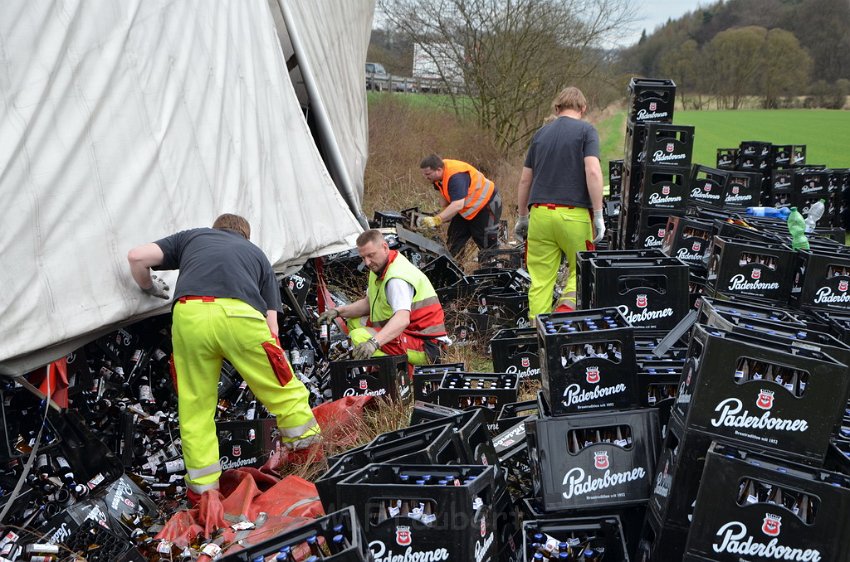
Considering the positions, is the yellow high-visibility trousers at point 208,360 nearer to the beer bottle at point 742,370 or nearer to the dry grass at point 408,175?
the dry grass at point 408,175

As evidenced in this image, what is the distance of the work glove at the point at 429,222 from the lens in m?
10.0

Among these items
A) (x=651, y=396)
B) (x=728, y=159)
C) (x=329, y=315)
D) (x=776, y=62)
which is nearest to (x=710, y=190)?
(x=728, y=159)

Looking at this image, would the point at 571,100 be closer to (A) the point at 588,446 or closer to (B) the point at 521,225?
(B) the point at 521,225

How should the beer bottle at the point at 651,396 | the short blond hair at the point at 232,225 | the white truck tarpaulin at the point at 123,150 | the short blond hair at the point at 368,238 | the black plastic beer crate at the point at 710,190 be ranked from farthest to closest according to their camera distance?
the black plastic beer crate at the point at 710,190 < the short blond hair at the point at 368,238 < the short blond hair at the point at 232,225 < the white truck tarpaulin at the point at 123,150 < the beer bottle at the point at 651,396

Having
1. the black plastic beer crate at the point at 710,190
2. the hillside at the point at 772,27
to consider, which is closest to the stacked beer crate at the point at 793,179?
the black plastic beer crate at the point at 710,190

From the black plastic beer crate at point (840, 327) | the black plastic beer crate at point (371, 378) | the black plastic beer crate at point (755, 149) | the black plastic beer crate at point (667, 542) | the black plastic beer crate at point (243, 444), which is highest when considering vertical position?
the black plastic beer crate at point (755, 149)

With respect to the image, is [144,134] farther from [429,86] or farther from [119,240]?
[429,86]

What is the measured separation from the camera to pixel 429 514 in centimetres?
283

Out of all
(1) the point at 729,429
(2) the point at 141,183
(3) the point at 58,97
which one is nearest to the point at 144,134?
(2) the point at 141,183

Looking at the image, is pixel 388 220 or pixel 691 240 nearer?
pixel 691 240

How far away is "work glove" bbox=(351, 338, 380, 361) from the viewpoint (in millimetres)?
6090

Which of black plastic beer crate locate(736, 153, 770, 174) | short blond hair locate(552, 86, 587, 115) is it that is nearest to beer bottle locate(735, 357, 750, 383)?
short blond hair locate(552, 86, 587, 115)

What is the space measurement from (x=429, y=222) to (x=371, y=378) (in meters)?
4.57

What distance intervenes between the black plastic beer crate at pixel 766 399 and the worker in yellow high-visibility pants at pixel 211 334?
2759 mm
